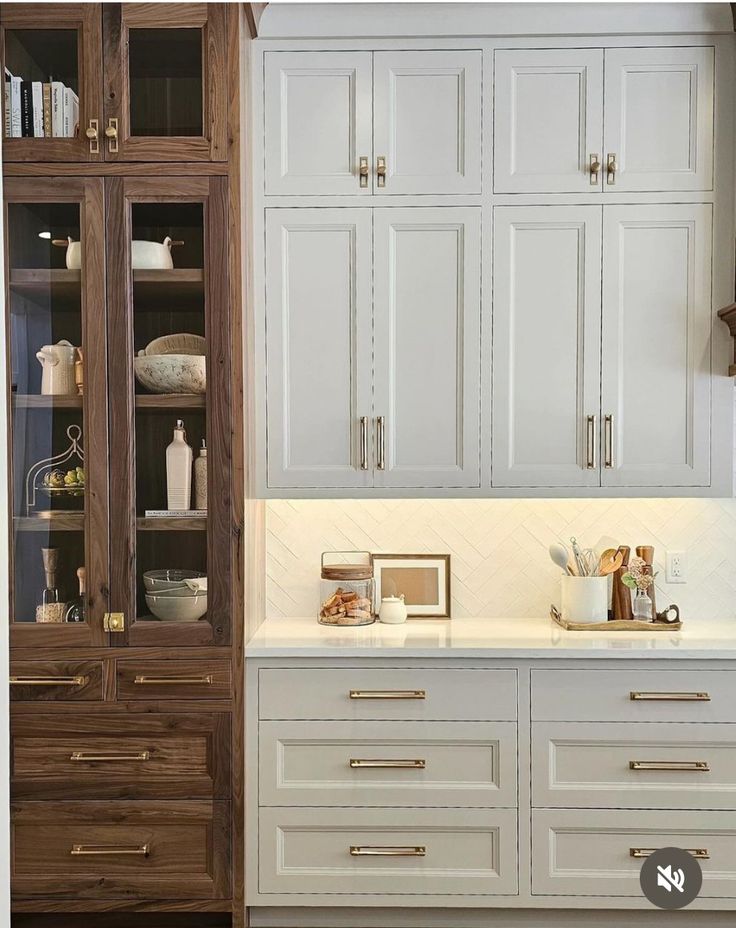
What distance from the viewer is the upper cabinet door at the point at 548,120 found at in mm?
2494

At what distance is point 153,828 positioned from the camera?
2312mm

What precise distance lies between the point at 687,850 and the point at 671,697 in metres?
0.44

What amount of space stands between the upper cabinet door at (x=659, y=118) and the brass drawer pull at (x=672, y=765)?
5.68 ft

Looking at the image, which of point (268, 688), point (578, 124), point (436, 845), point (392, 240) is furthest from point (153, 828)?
point (578, 124)

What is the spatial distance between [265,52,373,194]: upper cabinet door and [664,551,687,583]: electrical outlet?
5.31 ft

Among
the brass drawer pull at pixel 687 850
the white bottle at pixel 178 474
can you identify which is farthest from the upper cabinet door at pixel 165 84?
the brass drawer pull at pixel 687 850

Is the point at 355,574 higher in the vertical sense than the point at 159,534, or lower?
lower

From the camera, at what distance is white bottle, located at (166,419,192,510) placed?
2.34 metres

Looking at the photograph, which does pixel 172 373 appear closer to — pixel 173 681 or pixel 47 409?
pixel 47 409

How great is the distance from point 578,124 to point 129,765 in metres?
2.37

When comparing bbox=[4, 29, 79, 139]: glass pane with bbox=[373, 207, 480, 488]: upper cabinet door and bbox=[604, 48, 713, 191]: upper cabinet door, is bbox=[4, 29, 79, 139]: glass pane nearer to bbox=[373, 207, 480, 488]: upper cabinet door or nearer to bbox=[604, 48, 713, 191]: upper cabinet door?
bbox=[373, 207, 480, 488]: upper cabinet door

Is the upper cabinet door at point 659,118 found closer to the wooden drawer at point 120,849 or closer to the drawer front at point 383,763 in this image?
the drawer front at point 383,763

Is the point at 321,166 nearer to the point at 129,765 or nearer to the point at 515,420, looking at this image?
the point at 515,420

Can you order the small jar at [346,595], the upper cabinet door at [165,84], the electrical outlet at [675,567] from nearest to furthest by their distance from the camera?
the upper cabinet door at [165,84] < the small jar at [346,595] < the electrical outlet at [675,567]
